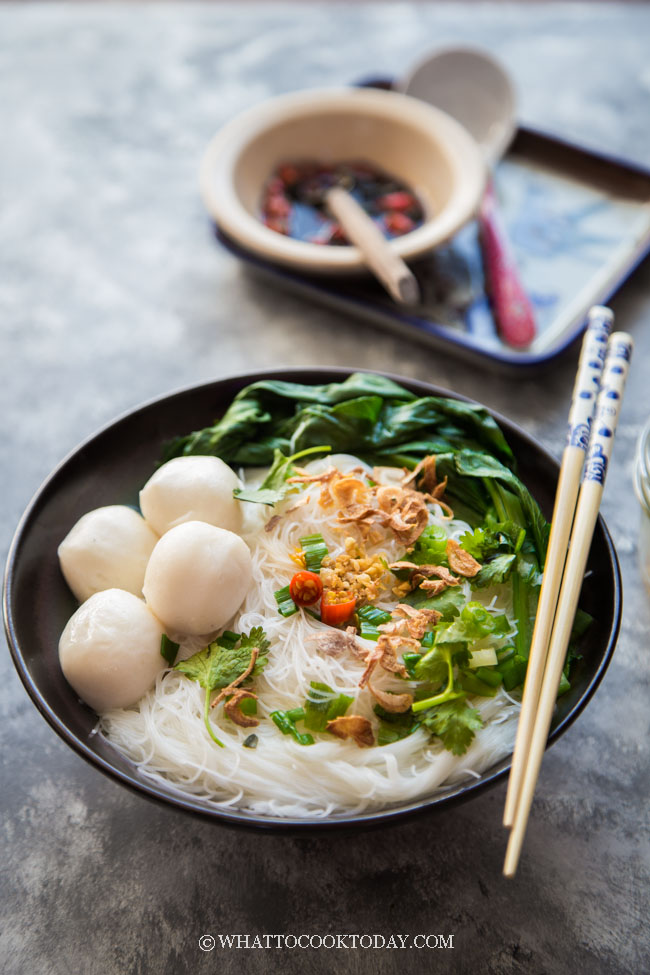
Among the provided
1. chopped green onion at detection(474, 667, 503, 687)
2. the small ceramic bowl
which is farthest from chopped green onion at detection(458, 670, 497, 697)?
the small ceramic bowl

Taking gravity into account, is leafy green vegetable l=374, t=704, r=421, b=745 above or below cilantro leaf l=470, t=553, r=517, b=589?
below

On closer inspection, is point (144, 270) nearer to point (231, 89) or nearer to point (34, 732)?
point (231, 89)

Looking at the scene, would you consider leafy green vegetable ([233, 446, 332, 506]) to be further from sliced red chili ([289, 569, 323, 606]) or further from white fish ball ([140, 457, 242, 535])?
sliced red chili ([289, 569, 323, 606])

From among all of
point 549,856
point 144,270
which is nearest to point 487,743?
point 549,856

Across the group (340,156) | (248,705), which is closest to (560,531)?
(248,705)

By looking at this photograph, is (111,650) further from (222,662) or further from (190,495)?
(190,495)

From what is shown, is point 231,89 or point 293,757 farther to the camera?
point 231,89
